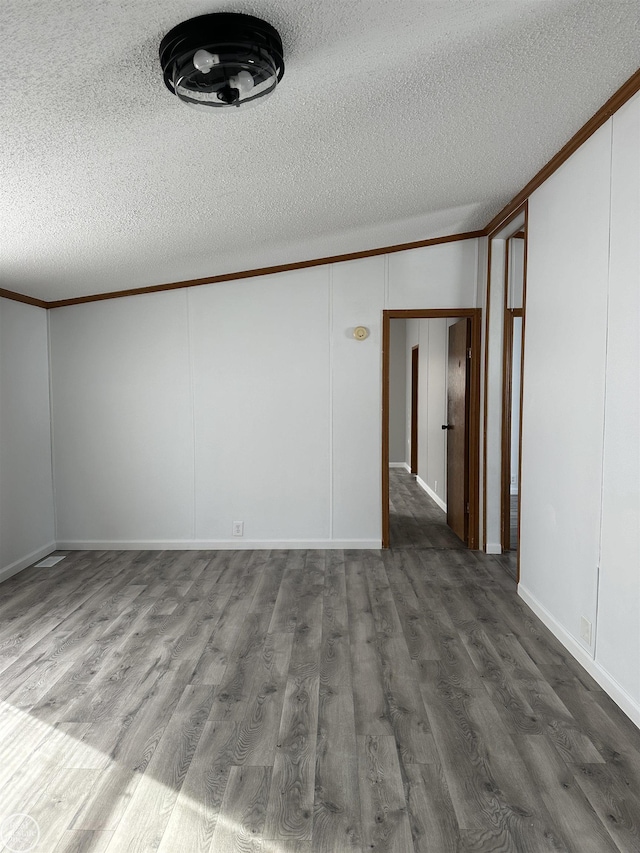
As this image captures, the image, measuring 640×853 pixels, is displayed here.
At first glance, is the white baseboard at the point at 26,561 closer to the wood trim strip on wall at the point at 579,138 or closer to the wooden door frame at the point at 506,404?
the wooden door frame at the point at 506,404

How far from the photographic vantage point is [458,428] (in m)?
5.29

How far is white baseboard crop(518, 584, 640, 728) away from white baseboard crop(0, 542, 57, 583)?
11.9 ft

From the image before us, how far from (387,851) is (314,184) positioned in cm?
286

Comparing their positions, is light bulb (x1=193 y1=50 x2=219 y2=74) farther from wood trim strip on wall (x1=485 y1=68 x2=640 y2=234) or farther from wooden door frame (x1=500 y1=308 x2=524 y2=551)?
wooden door frame (x1=500 y1=308 x2=524 y2=551)

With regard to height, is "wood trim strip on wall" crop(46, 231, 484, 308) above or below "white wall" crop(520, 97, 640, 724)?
above

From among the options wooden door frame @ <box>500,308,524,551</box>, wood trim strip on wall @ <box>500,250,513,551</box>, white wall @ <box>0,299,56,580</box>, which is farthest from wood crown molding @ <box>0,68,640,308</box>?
wooden door frame @ <box>500,308,524,551</box>

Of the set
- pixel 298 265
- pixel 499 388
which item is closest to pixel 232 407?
pixel 298 265

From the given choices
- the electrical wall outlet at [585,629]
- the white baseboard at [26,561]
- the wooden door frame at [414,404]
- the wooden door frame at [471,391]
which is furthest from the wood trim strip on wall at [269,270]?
the wooden door frame at [414,404]

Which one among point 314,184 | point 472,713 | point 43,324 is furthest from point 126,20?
point 43,324

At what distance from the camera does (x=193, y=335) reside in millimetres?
5008

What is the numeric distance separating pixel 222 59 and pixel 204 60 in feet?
0.18

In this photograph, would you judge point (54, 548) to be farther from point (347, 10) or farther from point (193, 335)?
point (347, 10)

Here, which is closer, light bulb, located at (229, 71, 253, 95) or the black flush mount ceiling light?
the black flush mount ceiling light

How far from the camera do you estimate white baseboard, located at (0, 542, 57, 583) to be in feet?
14.3
